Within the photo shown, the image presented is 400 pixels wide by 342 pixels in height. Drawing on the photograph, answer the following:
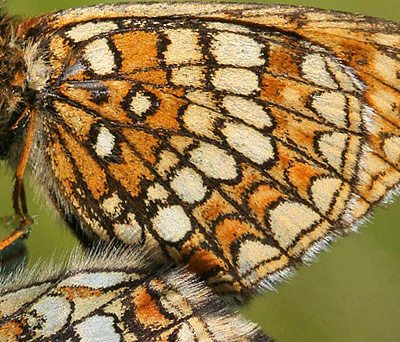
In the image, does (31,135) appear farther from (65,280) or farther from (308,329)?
(308,329)

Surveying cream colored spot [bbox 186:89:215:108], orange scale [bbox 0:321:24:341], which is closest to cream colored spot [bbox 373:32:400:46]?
cream colored spot [bbox 186:89:215:108]

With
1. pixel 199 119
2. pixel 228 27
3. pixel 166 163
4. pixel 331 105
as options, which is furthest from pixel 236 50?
pixel 166 163

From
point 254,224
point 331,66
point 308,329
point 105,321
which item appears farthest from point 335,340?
point 105,321

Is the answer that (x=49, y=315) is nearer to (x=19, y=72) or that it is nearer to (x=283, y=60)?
(x=19, y=72)

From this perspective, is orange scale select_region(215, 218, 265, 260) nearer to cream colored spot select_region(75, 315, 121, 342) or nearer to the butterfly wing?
the butterfly wing

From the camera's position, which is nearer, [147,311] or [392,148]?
[147,311]

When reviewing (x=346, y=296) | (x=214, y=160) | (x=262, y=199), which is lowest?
(x=346, y=296)
